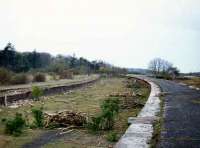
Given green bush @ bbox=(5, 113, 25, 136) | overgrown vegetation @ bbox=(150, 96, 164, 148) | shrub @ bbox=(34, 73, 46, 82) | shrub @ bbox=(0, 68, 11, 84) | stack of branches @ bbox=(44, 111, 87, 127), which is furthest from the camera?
shrub @ bbox=(34, 73, 46, 82)

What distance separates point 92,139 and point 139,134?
1523 millimetres

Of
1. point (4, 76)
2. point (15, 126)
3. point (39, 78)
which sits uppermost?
point (4, 76)

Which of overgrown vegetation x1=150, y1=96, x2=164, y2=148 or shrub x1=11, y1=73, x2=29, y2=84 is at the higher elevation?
overgrown vegetation x1=150, y1=96, x2=164, y2=148

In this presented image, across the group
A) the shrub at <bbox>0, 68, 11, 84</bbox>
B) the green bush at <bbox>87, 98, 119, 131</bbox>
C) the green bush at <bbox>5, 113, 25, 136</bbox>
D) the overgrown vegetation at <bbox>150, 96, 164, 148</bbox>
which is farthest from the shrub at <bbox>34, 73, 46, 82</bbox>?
the overgrown vegetation at <bbox>150, 96, 164, 148</bbox>

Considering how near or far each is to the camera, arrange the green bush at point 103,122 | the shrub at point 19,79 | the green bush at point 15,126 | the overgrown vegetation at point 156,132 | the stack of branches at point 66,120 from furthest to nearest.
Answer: the shrub at point 19,79, the stack of branches at point 66,120, the green bush at point 103,122, the green bush at point 15,126, the overgrown vegetation at point 156,132

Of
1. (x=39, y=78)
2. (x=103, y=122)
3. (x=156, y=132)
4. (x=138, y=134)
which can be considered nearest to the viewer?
(x=138, y=134)

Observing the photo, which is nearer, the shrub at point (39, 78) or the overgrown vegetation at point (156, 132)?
the overgrown vegetation at point (156, 132)

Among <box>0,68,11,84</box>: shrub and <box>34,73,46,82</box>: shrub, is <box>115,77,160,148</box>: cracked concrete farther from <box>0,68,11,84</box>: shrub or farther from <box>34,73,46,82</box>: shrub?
<box>34,73,46,82</box>: shrub

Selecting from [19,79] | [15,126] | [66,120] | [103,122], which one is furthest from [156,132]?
[19,79]

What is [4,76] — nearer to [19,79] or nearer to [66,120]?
[19,79]

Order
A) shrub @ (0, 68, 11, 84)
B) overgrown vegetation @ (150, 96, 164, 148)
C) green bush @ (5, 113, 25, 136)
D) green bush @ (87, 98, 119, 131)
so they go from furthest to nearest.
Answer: shrub @ (0, 68, 11, 84) → green bush @ (87, 98, 119, 131) → green bush @ (5, 113, 25, 136) → overgrown vegetation @ (150, 96, 164, 148)

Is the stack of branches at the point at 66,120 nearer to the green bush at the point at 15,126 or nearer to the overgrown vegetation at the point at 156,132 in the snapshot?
the green bush at the point at 15,126

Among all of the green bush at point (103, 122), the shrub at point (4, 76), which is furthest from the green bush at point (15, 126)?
the shrub at point (4, 76)

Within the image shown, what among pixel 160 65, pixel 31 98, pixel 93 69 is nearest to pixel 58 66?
pixel 93 69
